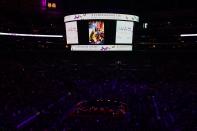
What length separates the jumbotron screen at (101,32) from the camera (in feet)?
68.2

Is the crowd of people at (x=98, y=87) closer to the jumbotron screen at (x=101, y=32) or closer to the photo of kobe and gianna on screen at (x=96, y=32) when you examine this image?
the jumbotron screen at (x=101, y=32)

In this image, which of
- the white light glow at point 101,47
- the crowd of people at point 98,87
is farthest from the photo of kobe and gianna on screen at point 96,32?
the crowd of people at point 98,87

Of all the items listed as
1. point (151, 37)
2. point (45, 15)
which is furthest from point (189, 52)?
point (45, 15)

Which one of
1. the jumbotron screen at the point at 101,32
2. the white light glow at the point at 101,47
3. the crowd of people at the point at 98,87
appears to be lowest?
the crowd of people at the point at 98,87

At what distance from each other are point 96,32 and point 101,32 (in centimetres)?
30

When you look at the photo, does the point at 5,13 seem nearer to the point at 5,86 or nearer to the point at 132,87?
the point at 5,86

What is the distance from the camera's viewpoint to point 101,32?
20938 mm

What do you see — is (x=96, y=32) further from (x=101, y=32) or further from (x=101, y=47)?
(x=101, y=47)

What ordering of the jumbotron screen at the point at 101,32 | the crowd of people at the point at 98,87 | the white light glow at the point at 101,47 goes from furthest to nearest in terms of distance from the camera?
the white light glow at the point at 101,47 → the jumbotron screen at the point at 101,32 → the crowd of people at the point at 98,87

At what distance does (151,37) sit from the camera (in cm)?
2977

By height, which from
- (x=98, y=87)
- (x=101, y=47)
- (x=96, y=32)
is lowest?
(x=98, y=87)

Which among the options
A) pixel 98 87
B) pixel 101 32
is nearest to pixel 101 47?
pixel 101 32

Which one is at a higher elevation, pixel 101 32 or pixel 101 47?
pixel 101 32

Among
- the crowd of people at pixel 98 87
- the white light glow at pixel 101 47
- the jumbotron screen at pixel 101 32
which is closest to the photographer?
the crowd of people at pixel 98 87
